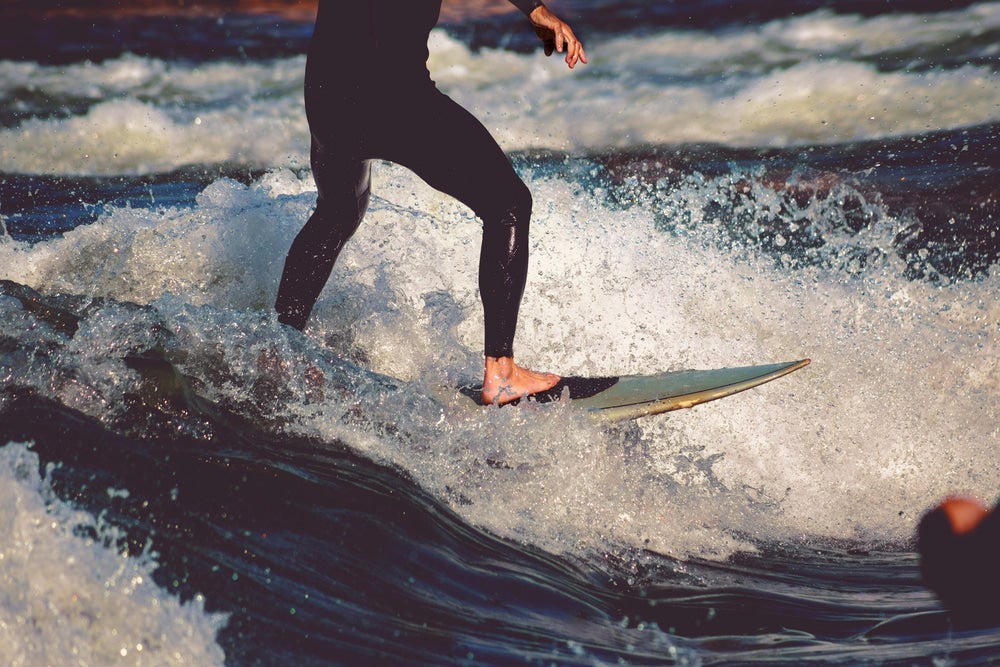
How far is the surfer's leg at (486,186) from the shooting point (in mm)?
2648

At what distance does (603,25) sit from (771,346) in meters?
9.42

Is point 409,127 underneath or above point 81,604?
above

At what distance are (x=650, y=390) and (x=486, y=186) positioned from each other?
3.58ft

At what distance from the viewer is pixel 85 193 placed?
11.5m

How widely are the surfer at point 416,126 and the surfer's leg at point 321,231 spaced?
12 millimetres

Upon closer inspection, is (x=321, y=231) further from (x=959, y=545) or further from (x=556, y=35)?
(x=959, y=545)

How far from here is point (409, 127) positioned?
104 inches

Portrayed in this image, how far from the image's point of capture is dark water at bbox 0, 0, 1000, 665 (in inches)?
80.3

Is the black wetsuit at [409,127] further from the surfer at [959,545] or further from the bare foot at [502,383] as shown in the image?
the surfer at [959,545]

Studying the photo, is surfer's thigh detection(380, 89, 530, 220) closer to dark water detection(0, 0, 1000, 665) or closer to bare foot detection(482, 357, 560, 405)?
bare foot detection(482, 357, 560, 405)

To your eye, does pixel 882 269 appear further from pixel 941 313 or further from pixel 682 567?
pixel 682 567

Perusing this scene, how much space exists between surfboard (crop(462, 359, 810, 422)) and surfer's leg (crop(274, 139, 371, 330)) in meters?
0.72

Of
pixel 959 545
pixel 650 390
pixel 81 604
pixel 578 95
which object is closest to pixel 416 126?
pixel 650 390

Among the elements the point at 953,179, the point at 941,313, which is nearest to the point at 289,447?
the point at 941,313
